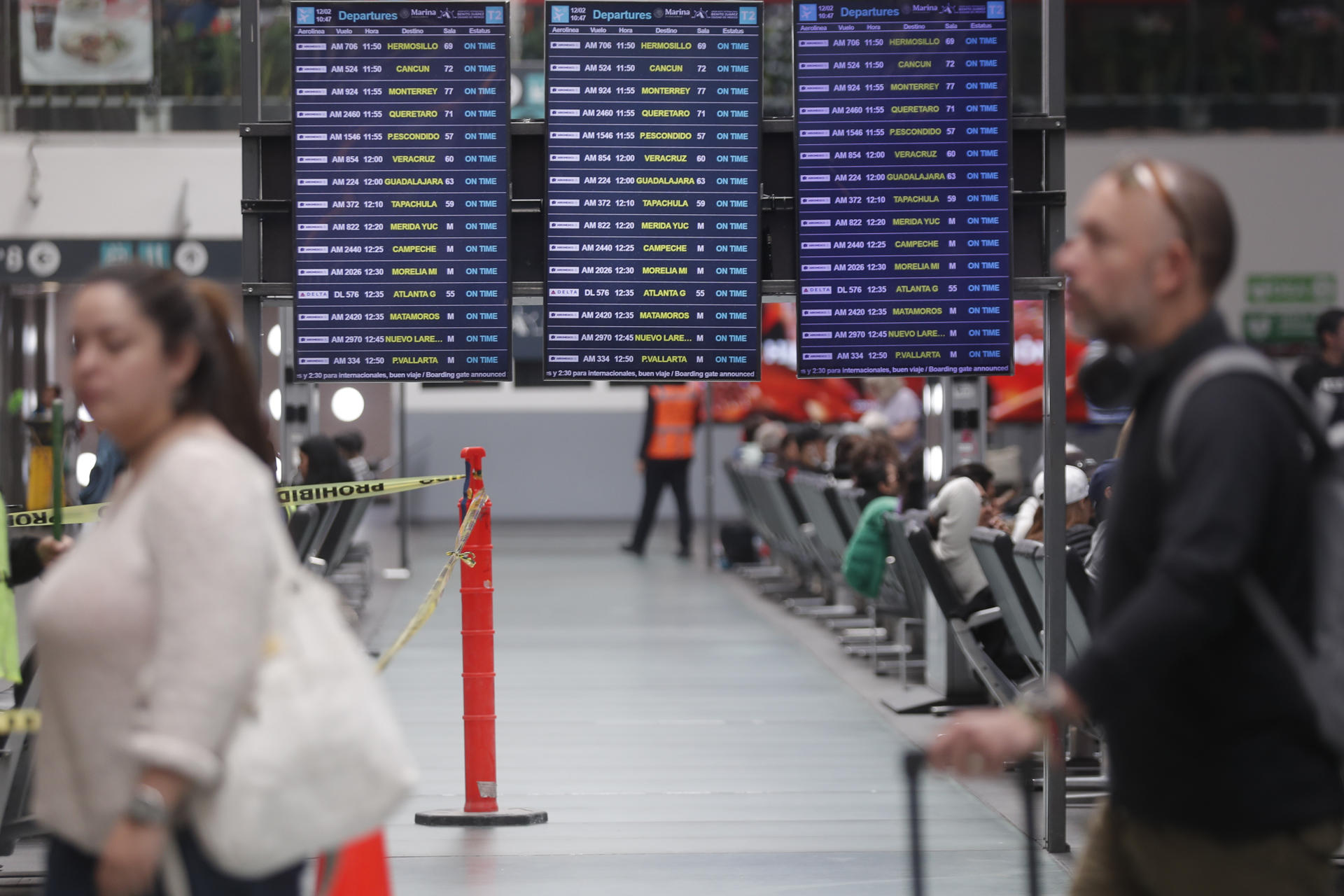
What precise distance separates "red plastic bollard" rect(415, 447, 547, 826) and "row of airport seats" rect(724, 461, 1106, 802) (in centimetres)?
185

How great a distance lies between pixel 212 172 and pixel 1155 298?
1574 centimetres

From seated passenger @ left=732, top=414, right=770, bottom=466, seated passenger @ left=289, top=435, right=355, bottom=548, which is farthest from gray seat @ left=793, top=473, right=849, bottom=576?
seated passenger @ left=732, top=414, right=770, bottom=466

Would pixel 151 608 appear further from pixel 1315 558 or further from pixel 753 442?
pixel 753 442

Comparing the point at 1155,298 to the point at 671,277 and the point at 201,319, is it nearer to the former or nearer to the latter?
the point at 201,319

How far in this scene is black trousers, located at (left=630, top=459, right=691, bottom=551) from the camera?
680 inches

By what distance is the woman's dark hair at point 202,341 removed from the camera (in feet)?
7.41

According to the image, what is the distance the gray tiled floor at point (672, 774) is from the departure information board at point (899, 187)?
60.9 inches

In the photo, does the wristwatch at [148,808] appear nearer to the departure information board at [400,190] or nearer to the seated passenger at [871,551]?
the departure information board at [400,190]

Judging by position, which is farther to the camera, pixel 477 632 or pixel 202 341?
pixel 477 632

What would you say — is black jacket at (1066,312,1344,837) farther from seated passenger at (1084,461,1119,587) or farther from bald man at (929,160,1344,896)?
seated passenger at (1084,461,1119,587)

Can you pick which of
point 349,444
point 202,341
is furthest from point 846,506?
point 202,341

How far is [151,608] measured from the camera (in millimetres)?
2129

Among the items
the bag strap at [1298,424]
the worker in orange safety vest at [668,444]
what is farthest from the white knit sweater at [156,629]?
the worker in orange safety vest at [668,444]

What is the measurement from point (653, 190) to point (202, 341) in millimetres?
3190
